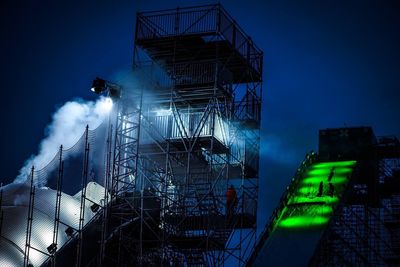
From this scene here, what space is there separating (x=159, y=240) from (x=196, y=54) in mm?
9603

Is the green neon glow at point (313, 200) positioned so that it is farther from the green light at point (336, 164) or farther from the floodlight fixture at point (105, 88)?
the floodlight fixture at point (105, 88)

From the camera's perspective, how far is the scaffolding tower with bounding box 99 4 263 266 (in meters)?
45.5

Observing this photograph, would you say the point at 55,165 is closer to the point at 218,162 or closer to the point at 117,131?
the point at 117,131

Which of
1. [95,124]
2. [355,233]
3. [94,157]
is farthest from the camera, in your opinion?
[95,124]

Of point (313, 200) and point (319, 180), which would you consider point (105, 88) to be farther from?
point (319, 180)

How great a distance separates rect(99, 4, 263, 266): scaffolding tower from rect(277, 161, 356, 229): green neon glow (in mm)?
→ 2499

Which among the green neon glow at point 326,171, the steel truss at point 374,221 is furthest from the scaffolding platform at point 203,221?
the steel truss at point 374,221

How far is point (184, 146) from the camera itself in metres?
46.5

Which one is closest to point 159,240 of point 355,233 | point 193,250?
point 193,250

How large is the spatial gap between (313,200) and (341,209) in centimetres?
143

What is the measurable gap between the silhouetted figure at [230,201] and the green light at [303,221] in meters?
2.49

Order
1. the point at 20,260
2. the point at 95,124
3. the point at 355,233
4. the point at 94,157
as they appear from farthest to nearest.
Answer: the point at 95,124 → the point at 94,157 → the point at 355,233 → the point at 20,260

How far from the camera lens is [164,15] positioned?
48.8 meters

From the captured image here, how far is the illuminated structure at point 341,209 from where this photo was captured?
4284 cm
